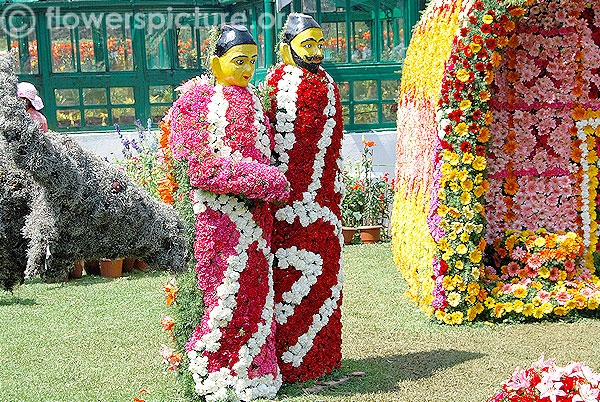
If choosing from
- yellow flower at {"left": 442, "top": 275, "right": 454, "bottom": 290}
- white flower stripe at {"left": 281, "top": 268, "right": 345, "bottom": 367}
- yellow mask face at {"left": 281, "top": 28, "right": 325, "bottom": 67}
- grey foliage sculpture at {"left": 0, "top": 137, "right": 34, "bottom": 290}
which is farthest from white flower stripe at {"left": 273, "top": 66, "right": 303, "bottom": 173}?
grey foliage sculpture at {"left": 0, "top": 137, "right": 34, "bottom": 290}

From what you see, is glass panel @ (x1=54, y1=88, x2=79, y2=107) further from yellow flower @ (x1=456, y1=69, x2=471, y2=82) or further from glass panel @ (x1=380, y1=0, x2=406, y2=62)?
yellow flower @ (x1=456, y1=69, x2=471, y2=82)

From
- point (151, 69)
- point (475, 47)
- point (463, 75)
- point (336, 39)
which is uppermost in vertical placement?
point (336, 39)

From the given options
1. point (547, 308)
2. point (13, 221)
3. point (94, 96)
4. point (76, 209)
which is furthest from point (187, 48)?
point (76, 209)

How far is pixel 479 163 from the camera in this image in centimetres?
641

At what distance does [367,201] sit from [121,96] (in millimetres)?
4379

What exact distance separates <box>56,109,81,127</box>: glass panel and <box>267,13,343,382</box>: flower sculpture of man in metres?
7.66

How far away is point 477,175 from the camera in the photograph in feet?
21.2

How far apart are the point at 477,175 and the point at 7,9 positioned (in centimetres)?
858

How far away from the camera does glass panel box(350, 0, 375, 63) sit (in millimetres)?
11422

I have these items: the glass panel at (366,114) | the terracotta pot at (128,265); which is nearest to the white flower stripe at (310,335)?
the terracotta pot at (128,265)

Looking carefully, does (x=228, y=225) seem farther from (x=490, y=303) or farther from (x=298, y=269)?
(x=490, y=303)

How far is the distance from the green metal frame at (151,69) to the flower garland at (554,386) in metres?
8.34

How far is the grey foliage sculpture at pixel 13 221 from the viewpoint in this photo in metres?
2.31

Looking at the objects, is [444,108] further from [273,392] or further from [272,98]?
[273,392]
